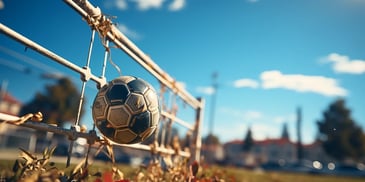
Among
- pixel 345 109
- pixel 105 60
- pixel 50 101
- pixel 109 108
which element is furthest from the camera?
pixel 345 109

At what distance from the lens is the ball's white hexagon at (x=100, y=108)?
6.93 feet

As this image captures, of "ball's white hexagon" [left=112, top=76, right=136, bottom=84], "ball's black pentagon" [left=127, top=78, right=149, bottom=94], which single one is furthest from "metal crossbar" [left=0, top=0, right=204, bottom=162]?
"ball's black pentagon" [left=127, top=78, right=149, bottom=94]

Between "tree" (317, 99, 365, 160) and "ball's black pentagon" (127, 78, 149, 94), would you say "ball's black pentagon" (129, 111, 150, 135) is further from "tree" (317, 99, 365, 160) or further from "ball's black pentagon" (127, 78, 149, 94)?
"tree" (317, 99, 365, 160)

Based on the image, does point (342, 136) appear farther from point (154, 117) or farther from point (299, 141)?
point (154, 117)

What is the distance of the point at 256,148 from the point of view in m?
76.9

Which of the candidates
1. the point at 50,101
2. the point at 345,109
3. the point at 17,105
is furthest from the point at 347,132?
the point at 17,105

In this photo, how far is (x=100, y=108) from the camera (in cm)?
213

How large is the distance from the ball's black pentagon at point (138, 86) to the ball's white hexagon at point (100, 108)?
0.75 feet

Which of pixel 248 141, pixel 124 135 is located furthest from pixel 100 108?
pixel 248 141

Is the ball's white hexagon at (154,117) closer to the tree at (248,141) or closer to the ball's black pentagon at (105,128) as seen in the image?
the ball's black pentagon at (105,128)

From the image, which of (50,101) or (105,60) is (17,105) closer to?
(50,101)

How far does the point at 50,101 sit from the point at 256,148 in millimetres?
56572

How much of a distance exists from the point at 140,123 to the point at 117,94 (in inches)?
11.4

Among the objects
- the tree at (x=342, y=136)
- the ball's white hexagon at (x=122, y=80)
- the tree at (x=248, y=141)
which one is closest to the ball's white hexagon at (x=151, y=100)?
the ball's white hexagon at (x=122, y=80)
